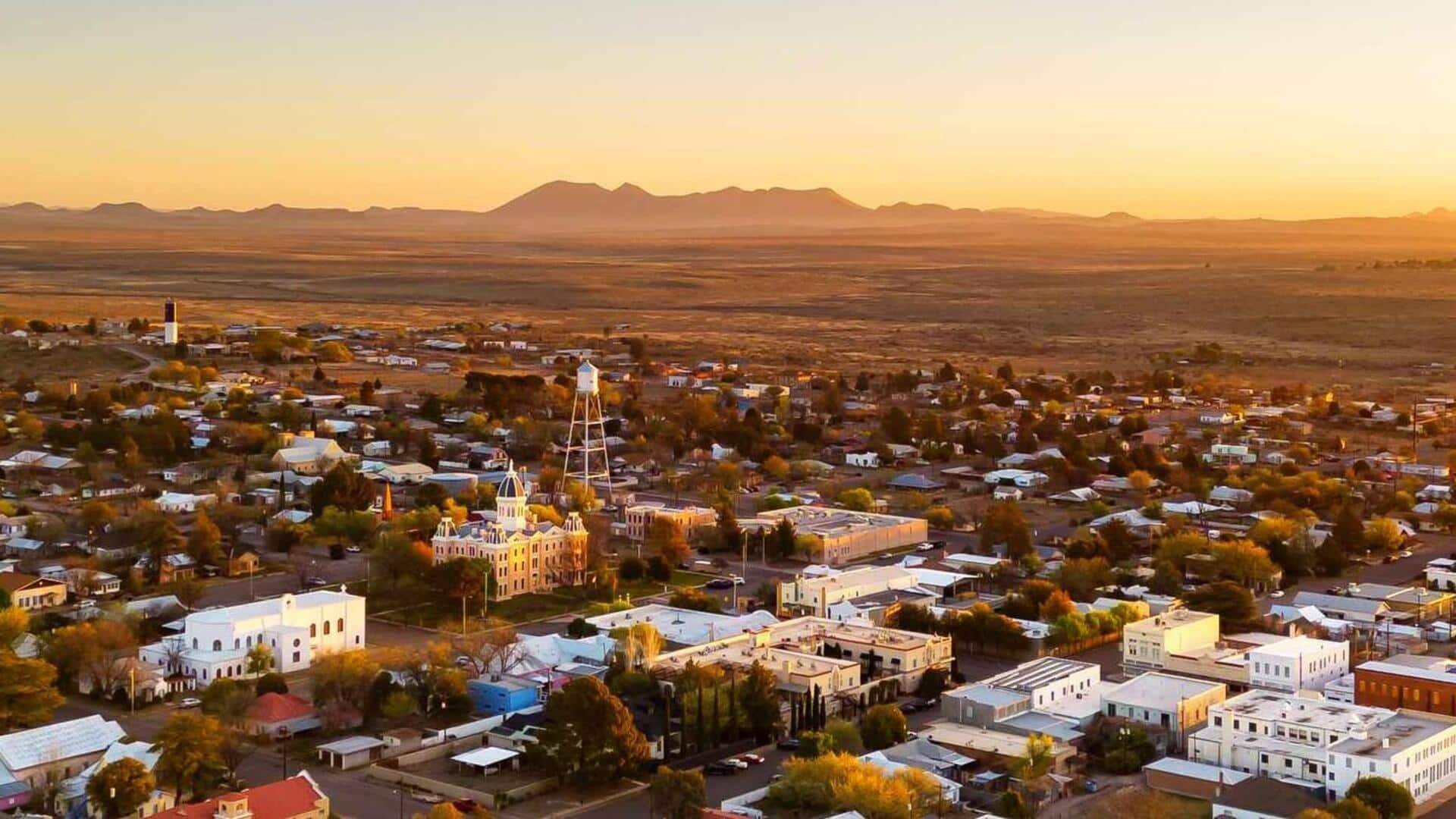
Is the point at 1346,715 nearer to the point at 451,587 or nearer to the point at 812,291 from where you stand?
the point at 451,587

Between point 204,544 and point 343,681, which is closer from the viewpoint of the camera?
point 343,681

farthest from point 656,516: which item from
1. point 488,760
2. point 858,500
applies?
point 488,760

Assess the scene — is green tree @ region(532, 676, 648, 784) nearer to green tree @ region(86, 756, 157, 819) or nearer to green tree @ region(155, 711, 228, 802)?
green tree @ region(155, 711, 228, 802)

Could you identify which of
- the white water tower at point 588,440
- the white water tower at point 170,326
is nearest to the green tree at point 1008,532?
the white water tower at point 588,440

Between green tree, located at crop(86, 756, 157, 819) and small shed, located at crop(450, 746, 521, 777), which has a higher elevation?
green tree, located at crop(86, 756, 157, 819)

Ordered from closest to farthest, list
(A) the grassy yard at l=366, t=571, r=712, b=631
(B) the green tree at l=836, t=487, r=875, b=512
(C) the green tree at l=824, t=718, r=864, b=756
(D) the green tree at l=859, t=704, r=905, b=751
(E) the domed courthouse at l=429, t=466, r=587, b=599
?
(C) the green tree at l=824, t=718, r=864, b=756 < (D) the green tree at l=859, t=704, r=905, b=751 < (A) the grassy yard at l=366, t=571, r=712, b=631 < (E) the domed courthouse at l=429, t=466, r=587, b=599 < (B) the green tree at l=836, t=487, r=875, b=512

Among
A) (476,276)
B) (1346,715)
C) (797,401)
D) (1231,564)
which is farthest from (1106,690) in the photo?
(476,276)

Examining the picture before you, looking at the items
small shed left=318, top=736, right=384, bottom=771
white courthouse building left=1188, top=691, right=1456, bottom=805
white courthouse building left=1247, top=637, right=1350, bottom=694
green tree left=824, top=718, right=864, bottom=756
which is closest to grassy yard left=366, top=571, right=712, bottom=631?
small shed left=318, top=736, right=384, bottom=771

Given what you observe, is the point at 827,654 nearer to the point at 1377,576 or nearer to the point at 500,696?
the point at 500,696
